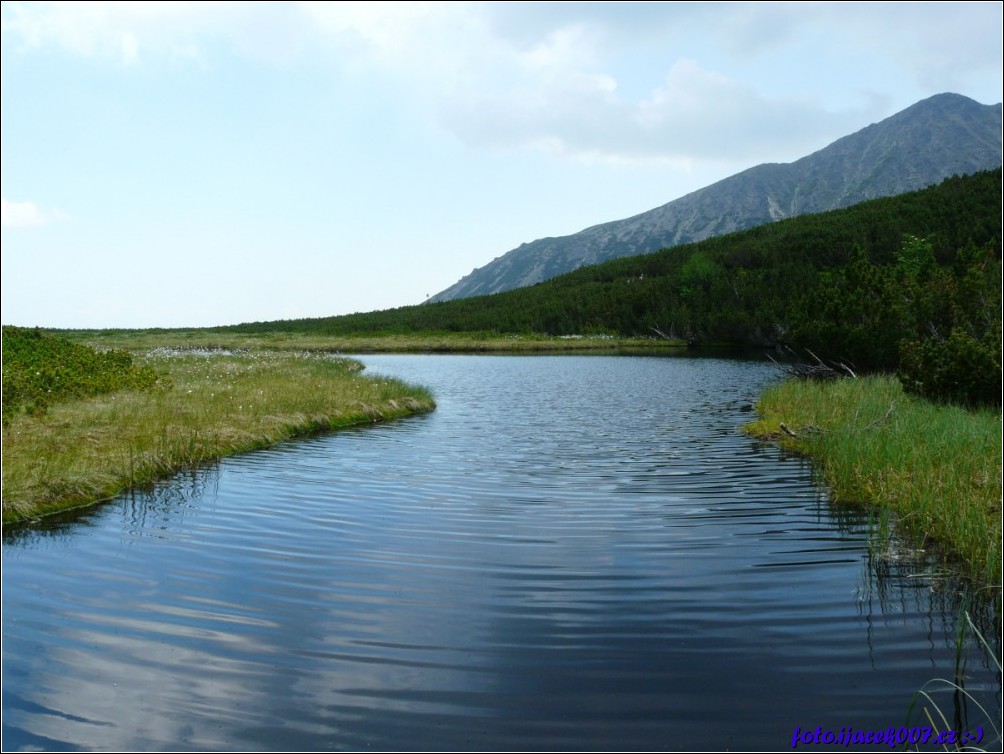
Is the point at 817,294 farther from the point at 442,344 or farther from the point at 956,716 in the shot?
the point at 442,344

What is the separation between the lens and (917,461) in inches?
568

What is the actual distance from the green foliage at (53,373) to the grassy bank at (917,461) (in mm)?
18587

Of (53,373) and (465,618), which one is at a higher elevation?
(53,373)

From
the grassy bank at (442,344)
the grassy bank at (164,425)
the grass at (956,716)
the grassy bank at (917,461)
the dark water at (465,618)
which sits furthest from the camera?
the grassy bank at (442,344)

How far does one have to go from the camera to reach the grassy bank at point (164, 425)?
556 inches

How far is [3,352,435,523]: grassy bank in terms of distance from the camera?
1413 centimetres

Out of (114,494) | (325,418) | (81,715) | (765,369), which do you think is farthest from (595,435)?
(765,369)

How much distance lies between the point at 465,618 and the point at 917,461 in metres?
9.82

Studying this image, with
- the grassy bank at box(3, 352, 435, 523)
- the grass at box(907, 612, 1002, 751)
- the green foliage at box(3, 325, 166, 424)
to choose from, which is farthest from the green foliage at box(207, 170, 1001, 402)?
the green foliage at box(3, 325, 166, 424)

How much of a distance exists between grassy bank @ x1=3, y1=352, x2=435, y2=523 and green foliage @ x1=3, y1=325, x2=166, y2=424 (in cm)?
49

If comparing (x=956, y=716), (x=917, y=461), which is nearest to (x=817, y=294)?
(x=917, y=461)

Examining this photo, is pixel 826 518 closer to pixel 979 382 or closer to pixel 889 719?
pixel 889 719

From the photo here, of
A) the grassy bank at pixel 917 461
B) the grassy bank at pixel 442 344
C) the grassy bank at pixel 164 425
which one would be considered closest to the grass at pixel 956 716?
the grassy bank at pixel 917 461

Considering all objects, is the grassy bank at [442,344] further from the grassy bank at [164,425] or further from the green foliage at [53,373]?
the green foliage at [53,373]
